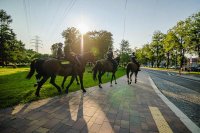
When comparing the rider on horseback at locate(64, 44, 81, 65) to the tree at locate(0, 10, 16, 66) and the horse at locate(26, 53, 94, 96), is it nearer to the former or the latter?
the horse at locate(26, 53, 94, 96)

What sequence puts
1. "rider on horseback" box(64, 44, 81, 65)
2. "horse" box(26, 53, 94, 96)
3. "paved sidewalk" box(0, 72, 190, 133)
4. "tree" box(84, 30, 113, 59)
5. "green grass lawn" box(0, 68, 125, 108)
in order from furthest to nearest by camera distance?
"tree" box(84, 30, 113, 59) → "rider on horseback" box(64, 44, 81, 65) → "horse" box(26, 53, 94, 96) → "green grass lawn" box(0, 68, 125, 108) → "paved sidewalk" box(0, 72, 190, 133)

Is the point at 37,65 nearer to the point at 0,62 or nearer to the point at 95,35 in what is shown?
the point at 0,62

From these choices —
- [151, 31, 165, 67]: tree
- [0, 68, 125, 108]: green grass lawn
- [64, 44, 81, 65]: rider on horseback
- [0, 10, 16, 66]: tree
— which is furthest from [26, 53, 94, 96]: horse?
[151, 31, 165, 67]: tree

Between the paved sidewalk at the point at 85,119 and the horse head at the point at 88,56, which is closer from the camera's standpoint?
the paved sidewalk at the point at 85,119

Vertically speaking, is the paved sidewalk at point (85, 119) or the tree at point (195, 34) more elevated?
the tree at point (195, 34)

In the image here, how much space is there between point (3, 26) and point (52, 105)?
45.4m

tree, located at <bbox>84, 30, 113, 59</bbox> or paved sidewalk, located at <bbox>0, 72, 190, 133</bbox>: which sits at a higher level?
tree, located at <bbox>84, 30, 113, 59</bbox>

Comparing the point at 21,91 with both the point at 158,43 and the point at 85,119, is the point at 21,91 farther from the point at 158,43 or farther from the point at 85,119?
the point at 158,43

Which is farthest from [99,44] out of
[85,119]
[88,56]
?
[85,119]

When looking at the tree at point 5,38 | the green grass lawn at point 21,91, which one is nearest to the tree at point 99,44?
the tree at point 5,38

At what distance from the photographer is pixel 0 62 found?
3519 cm

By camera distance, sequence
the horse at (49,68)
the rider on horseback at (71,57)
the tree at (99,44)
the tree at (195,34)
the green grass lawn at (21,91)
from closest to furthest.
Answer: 1. the green grass lawn at (21,91)
2. the horse at (49,68)
3. the rider on horseback at (71,57)
4. the tree at (195,34)
5. the tree at (99,44)

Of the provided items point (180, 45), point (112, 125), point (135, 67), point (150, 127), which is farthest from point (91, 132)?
point (180, 45)

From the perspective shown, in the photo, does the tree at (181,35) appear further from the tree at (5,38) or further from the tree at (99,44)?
the tree at (5,38)
